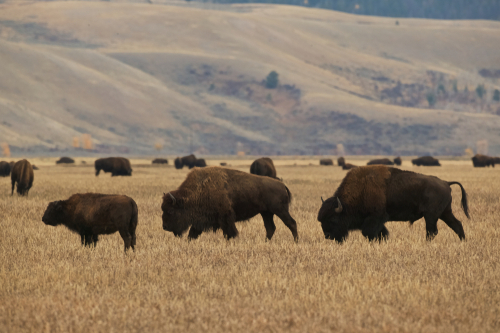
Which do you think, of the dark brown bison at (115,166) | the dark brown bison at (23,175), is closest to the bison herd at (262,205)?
the dark brown bison at (23,175)

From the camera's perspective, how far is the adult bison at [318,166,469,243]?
12.0 meters

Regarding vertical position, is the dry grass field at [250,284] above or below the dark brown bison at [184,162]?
above

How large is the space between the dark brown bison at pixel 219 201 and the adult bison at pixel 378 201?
3.23 feet

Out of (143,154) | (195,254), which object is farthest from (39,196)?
(143,154)

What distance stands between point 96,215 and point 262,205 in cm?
288

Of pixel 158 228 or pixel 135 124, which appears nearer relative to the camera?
pixel 158 228

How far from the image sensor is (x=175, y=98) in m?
180

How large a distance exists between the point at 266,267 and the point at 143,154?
455 ft

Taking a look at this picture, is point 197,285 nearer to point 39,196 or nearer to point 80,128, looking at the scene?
point 39,196

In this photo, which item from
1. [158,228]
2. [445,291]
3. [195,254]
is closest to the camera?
[445,291]

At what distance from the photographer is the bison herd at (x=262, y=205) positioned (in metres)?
11.7

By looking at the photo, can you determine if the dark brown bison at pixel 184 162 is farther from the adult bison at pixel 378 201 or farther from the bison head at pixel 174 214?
the adult bison at pixel 378 201

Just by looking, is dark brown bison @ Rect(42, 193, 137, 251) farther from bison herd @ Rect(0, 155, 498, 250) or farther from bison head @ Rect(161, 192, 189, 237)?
bison head @ Rect(161, 192, 189, 237)

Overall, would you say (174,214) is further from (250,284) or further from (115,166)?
(115,166)
